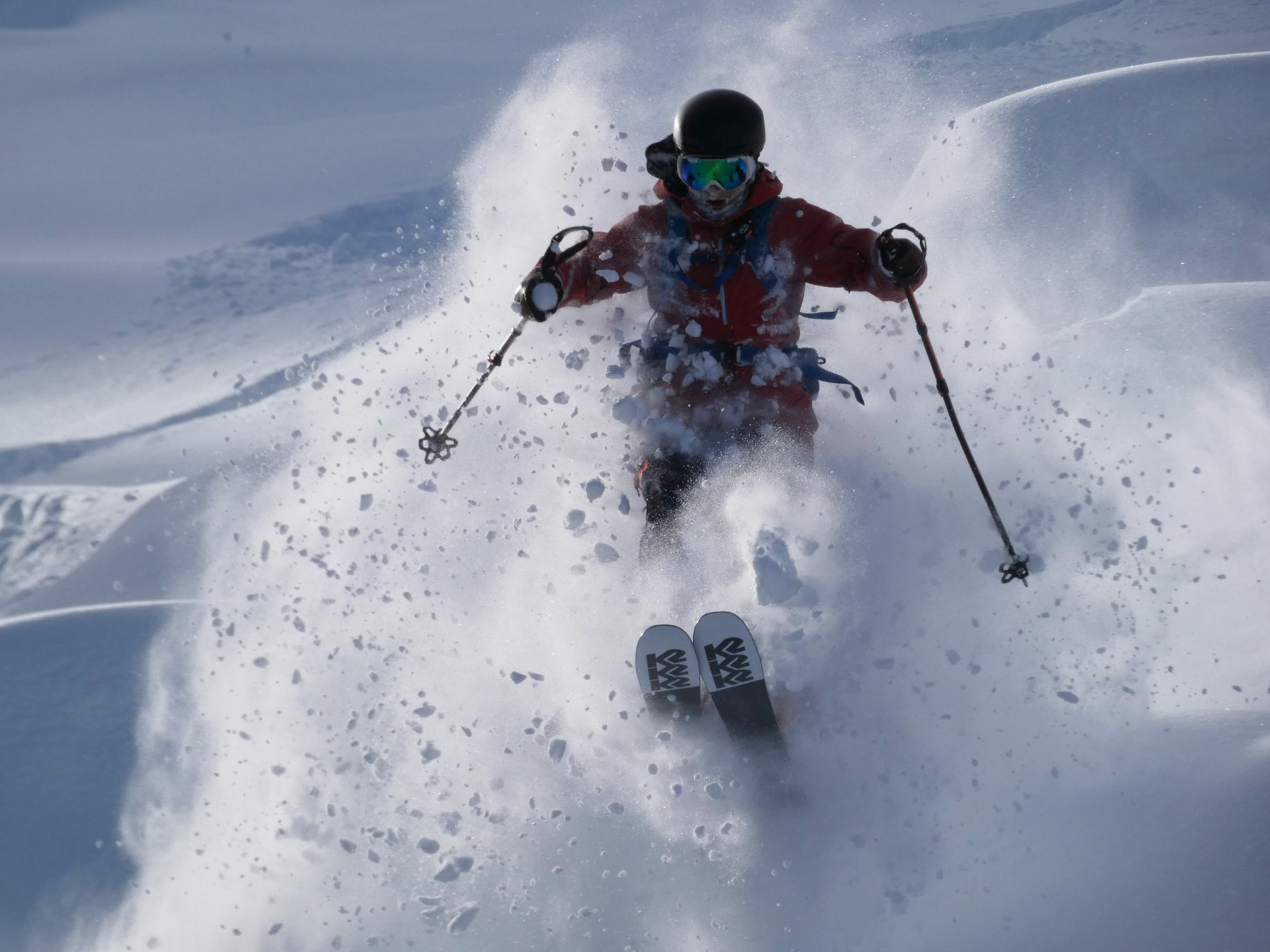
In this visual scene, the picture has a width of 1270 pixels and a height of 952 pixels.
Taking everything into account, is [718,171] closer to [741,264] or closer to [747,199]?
[747,199]

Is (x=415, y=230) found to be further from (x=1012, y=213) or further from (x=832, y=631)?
(x=832, y=631)

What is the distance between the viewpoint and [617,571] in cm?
369

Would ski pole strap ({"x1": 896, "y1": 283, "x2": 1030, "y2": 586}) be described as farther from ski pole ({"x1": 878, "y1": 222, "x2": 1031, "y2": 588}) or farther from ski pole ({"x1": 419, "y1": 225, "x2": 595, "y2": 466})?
ski pole ({"x1": 419, "y1": 225, "x2": 595, "y2": 466})

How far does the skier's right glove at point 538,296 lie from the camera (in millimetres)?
3330

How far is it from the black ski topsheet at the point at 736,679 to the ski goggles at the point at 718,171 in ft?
4.97

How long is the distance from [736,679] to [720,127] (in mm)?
1897

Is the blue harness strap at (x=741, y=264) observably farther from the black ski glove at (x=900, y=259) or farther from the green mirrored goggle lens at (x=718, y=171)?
the black ski glove at (x=900, y=259)

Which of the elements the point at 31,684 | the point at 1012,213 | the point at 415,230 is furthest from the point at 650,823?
the point at 415,230

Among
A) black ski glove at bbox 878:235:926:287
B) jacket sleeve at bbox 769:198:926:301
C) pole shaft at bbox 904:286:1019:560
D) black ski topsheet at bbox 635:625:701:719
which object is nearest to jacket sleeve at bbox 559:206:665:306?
jacket sleeve at bbox 769:198:926:301

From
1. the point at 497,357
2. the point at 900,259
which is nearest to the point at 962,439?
the point at 900,259

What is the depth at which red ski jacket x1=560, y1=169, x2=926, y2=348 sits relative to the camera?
3410 millimetres

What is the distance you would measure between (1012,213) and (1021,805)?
12.0 ft

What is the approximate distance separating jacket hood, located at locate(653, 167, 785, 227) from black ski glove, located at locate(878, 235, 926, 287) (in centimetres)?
44

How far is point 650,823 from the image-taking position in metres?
2.99
